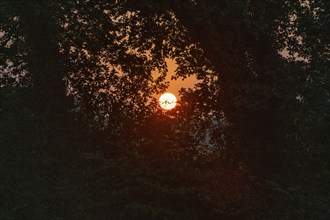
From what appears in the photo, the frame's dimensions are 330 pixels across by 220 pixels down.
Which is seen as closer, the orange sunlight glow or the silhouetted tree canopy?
the silhouetted tree canopy

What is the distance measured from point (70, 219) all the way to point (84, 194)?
93 centimetres

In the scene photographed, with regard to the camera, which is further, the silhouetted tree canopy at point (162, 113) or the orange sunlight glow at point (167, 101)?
→ the orange sunlight glow at point (167, 101)

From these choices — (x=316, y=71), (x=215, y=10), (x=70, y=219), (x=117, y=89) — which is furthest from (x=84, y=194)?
(x=316, y=71)

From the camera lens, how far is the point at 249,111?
54.4 feet

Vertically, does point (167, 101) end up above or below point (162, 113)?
above

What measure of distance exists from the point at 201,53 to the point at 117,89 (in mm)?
3360

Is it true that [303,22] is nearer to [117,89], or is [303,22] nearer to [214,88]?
[214,88]

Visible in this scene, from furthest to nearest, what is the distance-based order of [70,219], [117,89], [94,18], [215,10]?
1. [117,89]
2. [94,18]
3. [215,10]
4. [70,219]

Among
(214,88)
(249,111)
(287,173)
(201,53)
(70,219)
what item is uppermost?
(201,53)

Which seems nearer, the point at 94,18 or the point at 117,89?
the point at 94,18

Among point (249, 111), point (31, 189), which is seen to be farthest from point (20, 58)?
point (249, 111)

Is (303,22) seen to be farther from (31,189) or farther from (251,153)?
(31,189)

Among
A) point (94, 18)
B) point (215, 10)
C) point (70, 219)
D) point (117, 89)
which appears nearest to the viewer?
point (70, 219)

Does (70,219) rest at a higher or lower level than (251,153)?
lower
